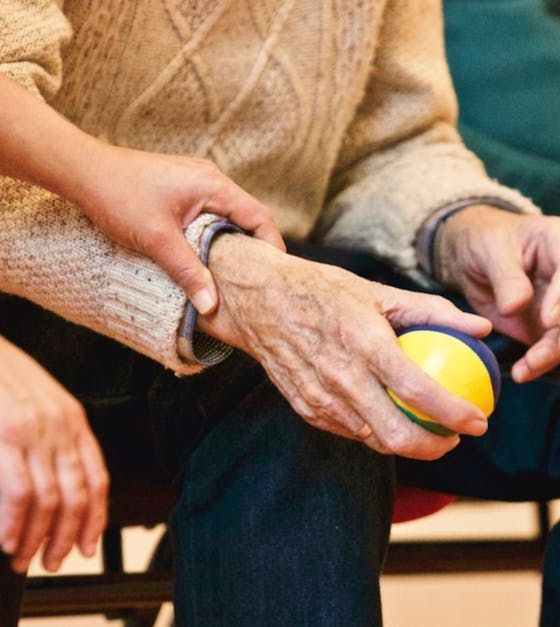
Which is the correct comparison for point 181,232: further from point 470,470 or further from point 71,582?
point 71,582

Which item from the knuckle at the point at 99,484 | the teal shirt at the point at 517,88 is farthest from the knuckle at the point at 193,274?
the teal shirt at the point at 517,88

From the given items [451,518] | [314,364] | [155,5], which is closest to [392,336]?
[314,364]

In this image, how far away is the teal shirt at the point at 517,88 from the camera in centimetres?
133

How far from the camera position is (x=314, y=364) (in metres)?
0.77

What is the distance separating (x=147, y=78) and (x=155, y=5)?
65 mm

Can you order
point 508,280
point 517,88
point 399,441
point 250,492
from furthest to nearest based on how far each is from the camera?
point 517,88 < point 508,280 < point 250,492 < point 399,441

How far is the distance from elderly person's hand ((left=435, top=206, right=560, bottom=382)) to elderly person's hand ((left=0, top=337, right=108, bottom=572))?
0.40 meters

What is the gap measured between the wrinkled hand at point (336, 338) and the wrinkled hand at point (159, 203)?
0.09 ft

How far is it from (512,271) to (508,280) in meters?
0.01

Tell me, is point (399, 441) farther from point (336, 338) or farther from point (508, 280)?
point (508, 280)

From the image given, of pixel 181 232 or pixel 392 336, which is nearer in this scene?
pixel 392 336

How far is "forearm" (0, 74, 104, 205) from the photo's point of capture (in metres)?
0.81

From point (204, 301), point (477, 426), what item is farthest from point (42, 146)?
point (477, 426)

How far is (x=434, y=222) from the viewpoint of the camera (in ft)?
3.61
